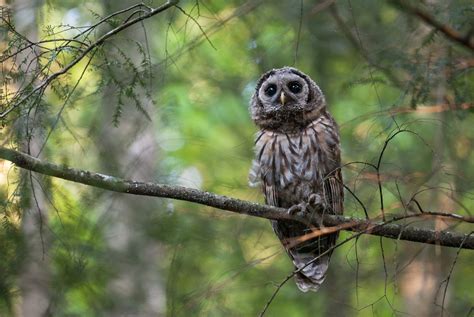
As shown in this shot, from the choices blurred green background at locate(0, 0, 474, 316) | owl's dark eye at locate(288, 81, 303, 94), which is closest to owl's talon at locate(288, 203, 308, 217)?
blurred green background at locate(0, 0, 474, 316)

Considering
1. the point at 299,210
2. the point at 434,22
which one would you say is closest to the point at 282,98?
the point at 299,210

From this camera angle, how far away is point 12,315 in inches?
173

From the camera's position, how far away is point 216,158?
623 cm

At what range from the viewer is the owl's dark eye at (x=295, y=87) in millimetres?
5699

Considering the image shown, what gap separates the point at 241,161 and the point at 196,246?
56.2 inches

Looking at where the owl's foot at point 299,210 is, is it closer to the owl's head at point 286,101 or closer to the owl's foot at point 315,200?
the owl's foot at point 315,200

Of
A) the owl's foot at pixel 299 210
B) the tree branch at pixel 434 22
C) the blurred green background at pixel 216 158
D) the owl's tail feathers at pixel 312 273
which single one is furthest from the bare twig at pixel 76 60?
the owl's tail feathers at pixel 312 273

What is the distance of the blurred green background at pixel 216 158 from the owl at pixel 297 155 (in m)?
0.20

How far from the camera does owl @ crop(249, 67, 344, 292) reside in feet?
17.1

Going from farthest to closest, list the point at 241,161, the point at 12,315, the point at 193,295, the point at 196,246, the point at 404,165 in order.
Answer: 1. the point at 241,161
2. the point at 404,165
3. the point at 196,246
4. the point at 12,315
5. the point at 193,295

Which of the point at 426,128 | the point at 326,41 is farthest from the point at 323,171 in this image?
the point at 326,41

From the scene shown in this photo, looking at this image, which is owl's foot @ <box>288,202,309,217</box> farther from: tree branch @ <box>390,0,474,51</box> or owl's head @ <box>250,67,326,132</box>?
tree branch @ <box>390,0,474,51</box>

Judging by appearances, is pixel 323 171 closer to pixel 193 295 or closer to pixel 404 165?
pixel 404 165

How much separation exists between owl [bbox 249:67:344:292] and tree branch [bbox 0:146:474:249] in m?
1.13
